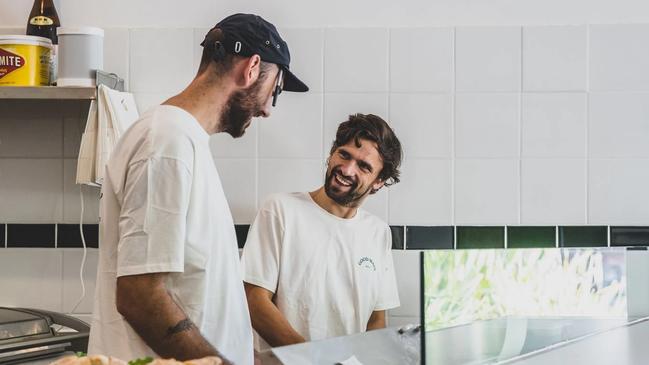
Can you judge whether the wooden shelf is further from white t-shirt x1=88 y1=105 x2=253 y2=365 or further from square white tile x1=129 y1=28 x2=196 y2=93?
white t-shirt x1=88 y1=105 x2=253 y2=365

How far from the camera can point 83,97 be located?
211cm

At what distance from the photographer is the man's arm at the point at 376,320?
2.21 m

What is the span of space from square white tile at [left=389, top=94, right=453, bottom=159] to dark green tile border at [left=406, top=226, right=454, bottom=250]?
20 centimetres

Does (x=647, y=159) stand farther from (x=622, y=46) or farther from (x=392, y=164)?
(x=392, y=164)

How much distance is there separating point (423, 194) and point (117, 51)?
94cm

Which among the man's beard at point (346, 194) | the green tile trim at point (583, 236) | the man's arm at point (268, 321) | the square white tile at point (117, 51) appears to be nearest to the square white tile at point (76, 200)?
the square white tile at point (117, 51)

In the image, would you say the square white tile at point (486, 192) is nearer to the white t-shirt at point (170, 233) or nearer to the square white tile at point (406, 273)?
the square white tile at point (406, 273)

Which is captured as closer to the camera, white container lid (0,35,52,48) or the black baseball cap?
the black baseball cap

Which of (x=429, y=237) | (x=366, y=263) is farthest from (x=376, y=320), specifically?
(x=429, y=237)

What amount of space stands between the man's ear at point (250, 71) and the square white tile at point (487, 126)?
69 centimetres

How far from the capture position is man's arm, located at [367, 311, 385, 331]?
221 cm

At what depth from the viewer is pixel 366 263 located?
226 centimetres

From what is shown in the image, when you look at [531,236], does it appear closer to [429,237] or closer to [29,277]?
[429,237]

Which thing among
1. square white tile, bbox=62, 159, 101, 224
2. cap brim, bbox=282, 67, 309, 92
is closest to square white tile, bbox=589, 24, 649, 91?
cap brim, bbox=282, 67, 309, 92
